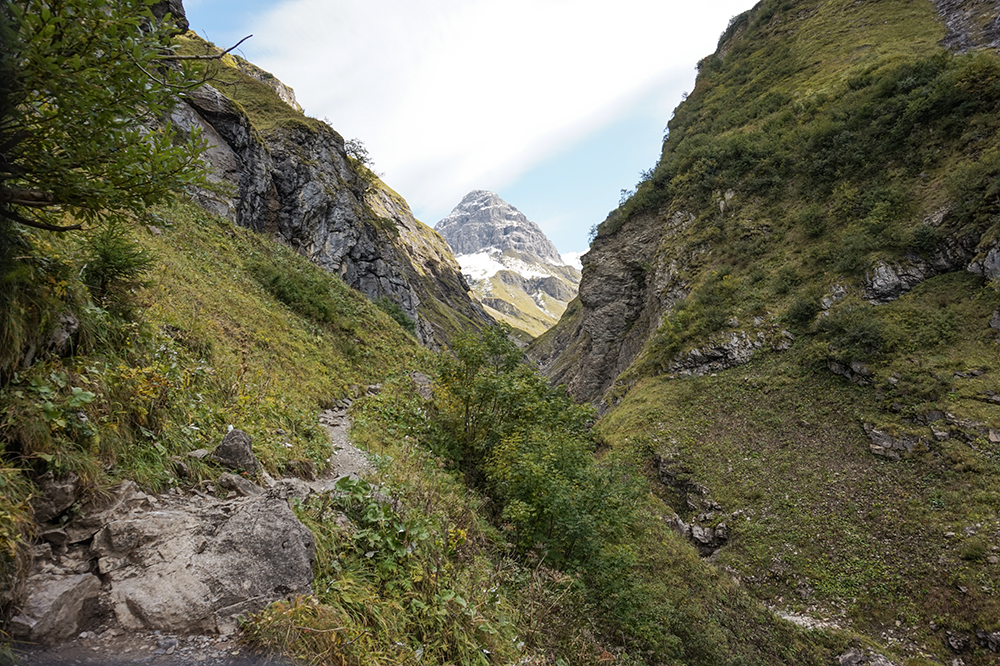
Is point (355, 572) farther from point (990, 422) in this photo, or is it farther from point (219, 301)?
point (990, 422)

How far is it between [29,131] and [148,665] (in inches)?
141

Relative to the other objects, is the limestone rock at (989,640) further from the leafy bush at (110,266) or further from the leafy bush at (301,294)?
the leafy bush at (301,294)

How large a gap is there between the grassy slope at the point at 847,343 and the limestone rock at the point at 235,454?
44.1 ft

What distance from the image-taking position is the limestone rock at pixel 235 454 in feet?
14.8

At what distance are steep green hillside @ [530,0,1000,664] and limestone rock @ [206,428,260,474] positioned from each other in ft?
44.0

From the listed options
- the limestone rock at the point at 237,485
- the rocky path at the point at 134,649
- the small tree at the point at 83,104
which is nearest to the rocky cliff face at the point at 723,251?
the limestone rock at the point at 237,485

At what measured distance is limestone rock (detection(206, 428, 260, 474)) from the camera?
14.8 feet

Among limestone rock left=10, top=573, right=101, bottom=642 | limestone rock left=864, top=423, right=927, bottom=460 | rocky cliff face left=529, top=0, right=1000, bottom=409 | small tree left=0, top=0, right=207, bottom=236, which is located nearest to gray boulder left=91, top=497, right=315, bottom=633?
limestone rock left=10, top=573, right=101, bottom=642

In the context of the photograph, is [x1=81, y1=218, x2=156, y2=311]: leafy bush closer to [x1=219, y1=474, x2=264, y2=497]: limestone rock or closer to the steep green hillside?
[x1=219, y1=474, x2=264, y2=497]: limestone rock

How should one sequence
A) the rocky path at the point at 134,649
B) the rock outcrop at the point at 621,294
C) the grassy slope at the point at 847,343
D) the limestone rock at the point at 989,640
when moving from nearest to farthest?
1. the rocky path at the point at 134,649
2. the limestone rock at the point at 989,640
3. the grassy slope at the point at 847,343
4. the rock outcrop at the point at 621,294

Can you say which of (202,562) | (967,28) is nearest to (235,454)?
(202,562)

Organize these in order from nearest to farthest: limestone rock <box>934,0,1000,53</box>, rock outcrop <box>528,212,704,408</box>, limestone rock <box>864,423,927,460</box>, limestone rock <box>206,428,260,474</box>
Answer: limestone rock <box>206,428,260,474</box>, limestone rock <box>864,423,927,460</box>, limestone rock <box>934,0,1000,53</box>, rock outcrop <box>528,212,704,408</box>

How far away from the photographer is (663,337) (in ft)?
83.0

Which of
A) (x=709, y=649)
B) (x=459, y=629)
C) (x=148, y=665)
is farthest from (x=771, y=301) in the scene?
(x=148, y=665)
